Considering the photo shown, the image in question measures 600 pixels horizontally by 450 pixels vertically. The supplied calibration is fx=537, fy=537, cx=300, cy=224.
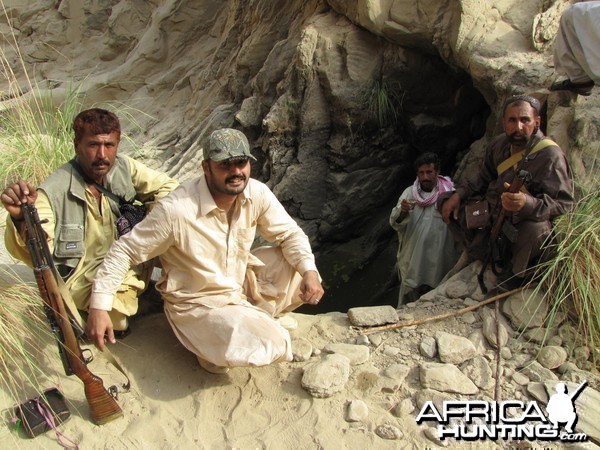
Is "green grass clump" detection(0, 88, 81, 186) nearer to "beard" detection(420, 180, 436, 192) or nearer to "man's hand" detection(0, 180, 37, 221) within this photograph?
"man's hand" detection(0, 180, 37, 221)

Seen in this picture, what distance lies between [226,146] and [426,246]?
7.24ft

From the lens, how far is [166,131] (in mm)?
6832

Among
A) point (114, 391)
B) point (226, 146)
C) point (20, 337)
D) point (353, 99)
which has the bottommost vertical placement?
point (114, 391)

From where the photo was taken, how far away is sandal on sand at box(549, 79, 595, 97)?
3461 millimetres

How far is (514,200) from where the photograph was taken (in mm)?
2881

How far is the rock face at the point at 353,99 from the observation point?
4.15 meters

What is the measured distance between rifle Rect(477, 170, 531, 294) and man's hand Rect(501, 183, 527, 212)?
0.05 m

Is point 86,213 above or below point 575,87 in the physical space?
below

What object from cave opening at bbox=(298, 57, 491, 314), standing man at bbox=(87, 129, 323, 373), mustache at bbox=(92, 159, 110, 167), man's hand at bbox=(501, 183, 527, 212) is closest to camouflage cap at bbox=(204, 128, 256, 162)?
standing man at bbox=(87, 129, 323, 373)

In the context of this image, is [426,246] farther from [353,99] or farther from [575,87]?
[353,99]

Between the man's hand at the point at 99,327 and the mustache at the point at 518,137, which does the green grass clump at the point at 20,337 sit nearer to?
the man's hand at the point at 99,327

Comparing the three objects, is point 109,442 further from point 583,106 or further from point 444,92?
point 444,92

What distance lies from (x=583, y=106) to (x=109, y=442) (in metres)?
3.42

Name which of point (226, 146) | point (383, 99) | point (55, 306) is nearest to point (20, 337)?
point (55, 306)
